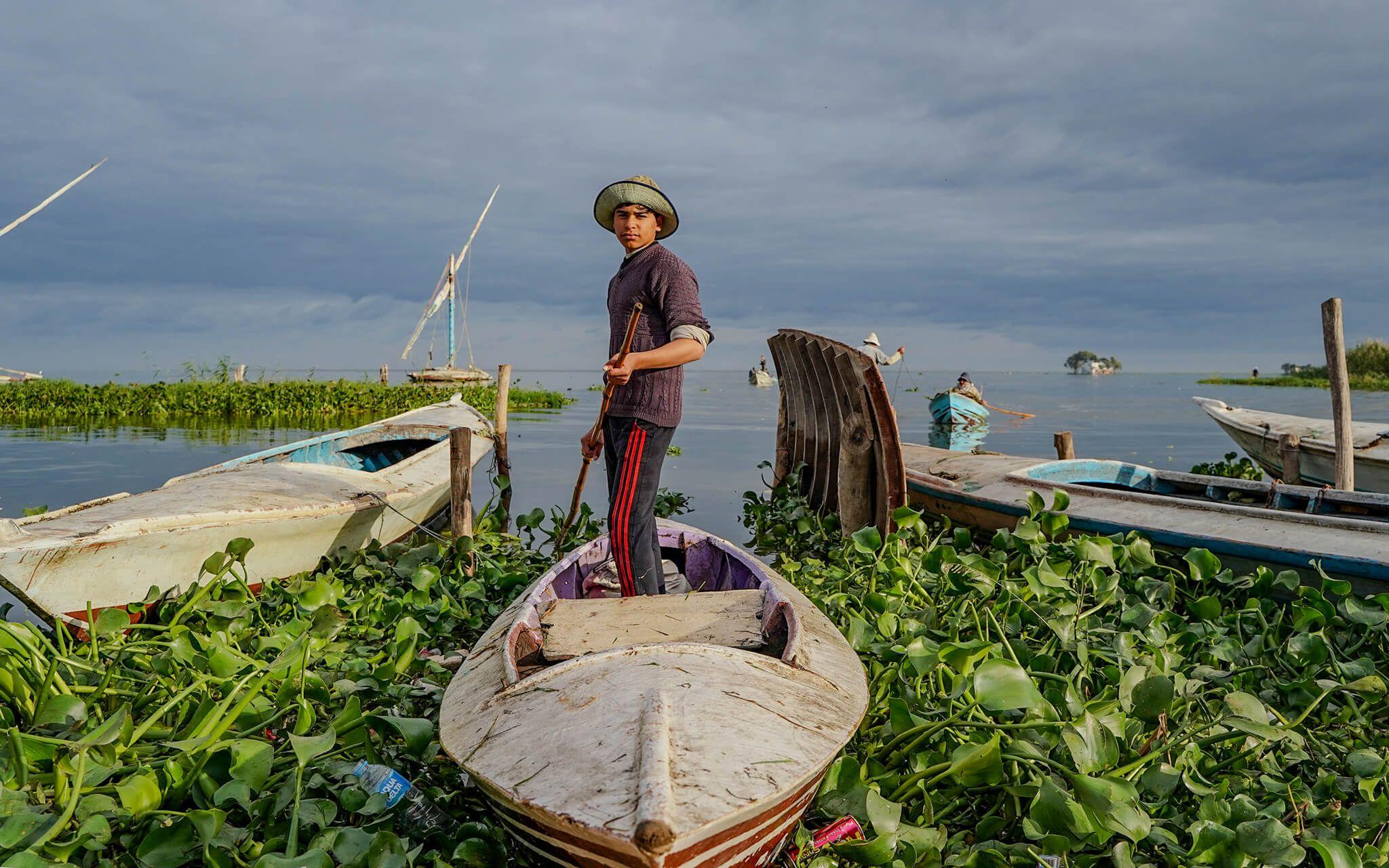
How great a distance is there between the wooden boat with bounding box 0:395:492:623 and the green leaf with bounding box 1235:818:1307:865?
5.57 metres

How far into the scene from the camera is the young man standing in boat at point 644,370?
406 cm

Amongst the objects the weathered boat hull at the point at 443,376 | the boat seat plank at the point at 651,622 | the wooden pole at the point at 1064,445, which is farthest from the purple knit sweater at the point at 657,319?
the weathered boat hull at the point at 443,376

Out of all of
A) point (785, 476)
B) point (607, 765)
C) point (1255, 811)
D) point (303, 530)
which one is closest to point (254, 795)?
point (607, 765)

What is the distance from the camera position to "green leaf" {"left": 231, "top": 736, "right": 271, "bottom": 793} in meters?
2.65

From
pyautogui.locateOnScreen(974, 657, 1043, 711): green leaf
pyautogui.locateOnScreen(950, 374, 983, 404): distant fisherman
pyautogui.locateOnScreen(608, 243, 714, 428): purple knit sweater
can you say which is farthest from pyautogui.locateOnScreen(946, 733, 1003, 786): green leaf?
pyautogui.locateOnScreen(950, 374, 983, 404): distant fisherman

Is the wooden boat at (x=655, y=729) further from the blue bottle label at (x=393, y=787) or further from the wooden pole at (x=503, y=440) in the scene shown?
the wooden pole at (x=503, y=440)

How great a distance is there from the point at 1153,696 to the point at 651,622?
1788mm

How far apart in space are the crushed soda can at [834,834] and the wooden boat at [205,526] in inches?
169

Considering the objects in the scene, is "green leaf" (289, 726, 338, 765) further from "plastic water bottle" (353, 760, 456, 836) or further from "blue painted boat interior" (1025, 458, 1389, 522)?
"blue painted boat interior" (1025, 458, 1389, 522)

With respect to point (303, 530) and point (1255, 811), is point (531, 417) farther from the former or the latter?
point (1255, 811)

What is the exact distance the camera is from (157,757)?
298 centimetres

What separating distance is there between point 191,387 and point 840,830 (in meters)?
25.9

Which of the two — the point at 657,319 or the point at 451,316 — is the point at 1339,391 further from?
the point at 451,316

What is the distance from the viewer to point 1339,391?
884 cm
